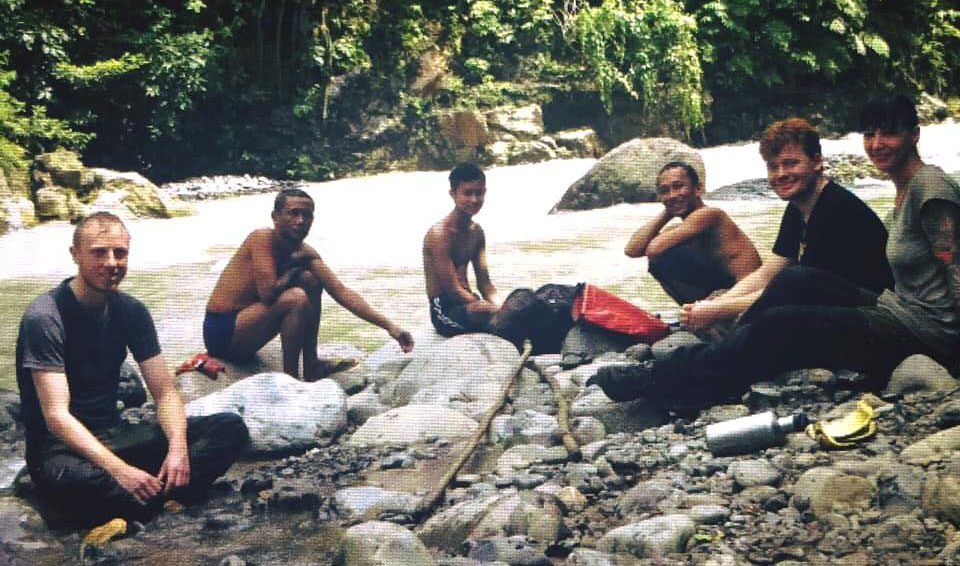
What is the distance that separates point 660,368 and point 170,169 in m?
2.79

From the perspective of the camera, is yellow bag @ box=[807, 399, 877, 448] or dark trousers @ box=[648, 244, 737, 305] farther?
dark trousers @ box=[648, 244, 737, 305]

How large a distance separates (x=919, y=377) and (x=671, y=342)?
1072mm

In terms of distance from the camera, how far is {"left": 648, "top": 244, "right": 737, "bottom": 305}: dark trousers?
3.58m

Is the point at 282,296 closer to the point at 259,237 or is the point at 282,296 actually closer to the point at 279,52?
the point at 259,237

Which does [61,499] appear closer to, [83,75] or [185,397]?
[185,397]

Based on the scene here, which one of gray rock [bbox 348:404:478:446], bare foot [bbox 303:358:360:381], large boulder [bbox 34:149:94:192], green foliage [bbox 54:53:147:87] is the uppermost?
green foliage [bbox 54:53:147:87]

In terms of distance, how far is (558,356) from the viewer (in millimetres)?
3840

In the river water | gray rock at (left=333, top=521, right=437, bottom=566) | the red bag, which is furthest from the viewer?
the river water

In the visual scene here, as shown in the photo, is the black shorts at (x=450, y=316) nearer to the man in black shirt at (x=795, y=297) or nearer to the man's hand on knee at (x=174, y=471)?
the man in black shirt at (x=795, y=297)

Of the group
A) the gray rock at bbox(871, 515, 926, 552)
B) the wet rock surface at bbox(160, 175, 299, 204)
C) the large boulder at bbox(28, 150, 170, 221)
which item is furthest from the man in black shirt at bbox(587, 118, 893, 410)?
the large boulder at bbox(28, 150, 170, 221)

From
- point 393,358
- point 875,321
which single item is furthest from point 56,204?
point 875,321

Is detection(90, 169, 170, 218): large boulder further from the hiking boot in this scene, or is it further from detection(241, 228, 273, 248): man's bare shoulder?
the hiking boot

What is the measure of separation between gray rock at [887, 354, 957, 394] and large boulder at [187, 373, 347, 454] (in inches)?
69.7

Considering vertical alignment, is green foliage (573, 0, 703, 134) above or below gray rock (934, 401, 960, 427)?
above
